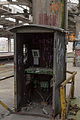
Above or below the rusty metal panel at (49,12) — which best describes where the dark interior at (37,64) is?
below

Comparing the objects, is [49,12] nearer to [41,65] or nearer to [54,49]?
[54,49]

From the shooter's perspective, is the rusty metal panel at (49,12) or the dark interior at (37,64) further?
the dark interior at (37,64)

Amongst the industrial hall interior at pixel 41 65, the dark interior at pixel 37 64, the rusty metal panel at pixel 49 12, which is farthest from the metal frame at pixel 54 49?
the rusty metal panel at pixel 49 12

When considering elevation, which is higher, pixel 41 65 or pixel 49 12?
pixel 49 12

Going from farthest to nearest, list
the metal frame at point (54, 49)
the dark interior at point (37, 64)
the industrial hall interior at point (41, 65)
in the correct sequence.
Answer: the dark interior at point (37, 64) → the industrial hall interior at point (41, 65) → the metal frame at point (54, 49)

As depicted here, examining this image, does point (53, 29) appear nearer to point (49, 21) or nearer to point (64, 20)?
point (49, 21)

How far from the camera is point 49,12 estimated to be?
4766 millimetres

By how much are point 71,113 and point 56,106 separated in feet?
2.44

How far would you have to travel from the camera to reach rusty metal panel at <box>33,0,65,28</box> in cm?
473

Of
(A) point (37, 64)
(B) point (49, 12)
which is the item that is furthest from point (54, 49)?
(A) point (37, 64)

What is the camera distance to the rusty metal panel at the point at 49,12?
15.5 ft

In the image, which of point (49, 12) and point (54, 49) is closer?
point (54, 49)

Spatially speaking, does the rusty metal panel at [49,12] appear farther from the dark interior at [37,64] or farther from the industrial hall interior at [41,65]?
the dark interior at [37,64]

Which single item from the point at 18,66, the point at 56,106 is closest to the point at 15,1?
the point at 18,66
